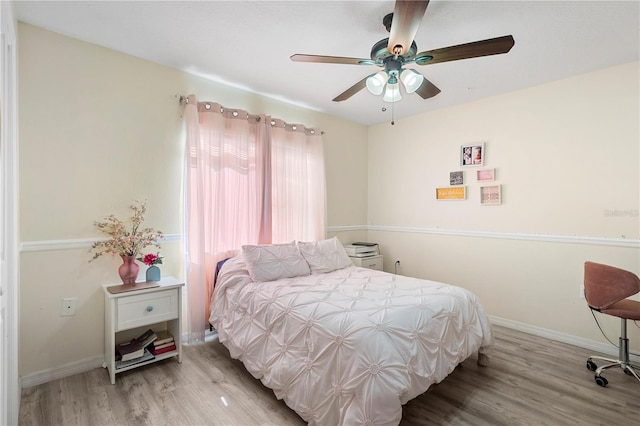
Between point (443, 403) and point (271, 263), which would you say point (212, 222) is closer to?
point (271, 263)

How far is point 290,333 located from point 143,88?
2.42 meters

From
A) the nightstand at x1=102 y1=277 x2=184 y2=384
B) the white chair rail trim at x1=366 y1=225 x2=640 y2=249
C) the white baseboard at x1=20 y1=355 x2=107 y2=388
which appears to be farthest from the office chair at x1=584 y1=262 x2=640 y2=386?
the white baseboard at x1=20 y1=355 x2=107 y2=388

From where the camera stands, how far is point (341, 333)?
1.71 m

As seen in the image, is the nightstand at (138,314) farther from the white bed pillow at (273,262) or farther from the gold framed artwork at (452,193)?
the gold framed artwork at (452,193)

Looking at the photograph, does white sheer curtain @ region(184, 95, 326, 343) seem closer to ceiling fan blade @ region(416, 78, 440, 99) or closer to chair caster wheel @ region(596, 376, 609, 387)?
ceiling fan blade @ region(416, 78, 440, 99)

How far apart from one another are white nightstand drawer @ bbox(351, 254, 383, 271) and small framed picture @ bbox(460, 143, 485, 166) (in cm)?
161

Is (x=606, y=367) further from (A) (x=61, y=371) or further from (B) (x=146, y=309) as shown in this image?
(A) (x=61, y=371)

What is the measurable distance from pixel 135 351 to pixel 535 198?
155 inches

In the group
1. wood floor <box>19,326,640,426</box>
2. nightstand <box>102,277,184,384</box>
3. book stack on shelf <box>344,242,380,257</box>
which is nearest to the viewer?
wood floor <box>19,326,640,426</box>

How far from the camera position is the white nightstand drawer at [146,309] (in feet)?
7.37

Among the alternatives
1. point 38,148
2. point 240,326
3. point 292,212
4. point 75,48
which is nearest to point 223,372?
point 240,326

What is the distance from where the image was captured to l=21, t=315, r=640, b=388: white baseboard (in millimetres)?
2168

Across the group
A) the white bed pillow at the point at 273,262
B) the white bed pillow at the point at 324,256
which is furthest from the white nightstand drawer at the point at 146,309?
the white bed pillow at the point at 324,256

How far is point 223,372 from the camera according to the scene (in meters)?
2.35
